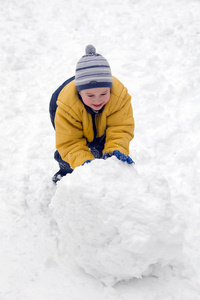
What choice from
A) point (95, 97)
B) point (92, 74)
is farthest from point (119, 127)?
point (92, 74)

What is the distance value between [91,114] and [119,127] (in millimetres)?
259

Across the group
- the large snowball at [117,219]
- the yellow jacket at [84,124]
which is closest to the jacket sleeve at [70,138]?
the yellow jacket at [84,124]

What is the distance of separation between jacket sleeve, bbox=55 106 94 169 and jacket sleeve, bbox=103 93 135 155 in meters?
0.20

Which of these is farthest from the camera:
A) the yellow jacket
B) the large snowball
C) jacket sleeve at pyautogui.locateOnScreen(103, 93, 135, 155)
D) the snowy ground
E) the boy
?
jacket sleeve at pyautogui.locateOnScreen(103, 93, 135, 155)

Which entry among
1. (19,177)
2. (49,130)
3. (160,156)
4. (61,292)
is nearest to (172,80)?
(160,156)

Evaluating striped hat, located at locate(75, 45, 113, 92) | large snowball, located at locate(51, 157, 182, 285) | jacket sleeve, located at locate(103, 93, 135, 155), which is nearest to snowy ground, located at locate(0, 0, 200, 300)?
large snowball, located at locate(51, 157, 182, 285)

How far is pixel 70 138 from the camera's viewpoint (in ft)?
7.02

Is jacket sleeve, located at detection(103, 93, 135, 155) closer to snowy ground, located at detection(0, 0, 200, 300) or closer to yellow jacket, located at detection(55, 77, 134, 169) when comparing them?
yellow jacket, located at detection(55, 77, 134, 169)

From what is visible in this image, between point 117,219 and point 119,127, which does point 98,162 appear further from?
point 119,127

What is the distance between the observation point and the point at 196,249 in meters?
2.12

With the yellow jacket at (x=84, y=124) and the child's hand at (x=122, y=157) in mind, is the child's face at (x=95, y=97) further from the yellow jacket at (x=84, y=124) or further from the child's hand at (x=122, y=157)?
the child's hand at (x=122, y=157)

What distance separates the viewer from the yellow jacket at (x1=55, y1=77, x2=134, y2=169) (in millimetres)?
2062

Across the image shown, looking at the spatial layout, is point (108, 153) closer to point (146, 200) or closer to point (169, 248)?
point (146, 200)

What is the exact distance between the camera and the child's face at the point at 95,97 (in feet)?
6.39
